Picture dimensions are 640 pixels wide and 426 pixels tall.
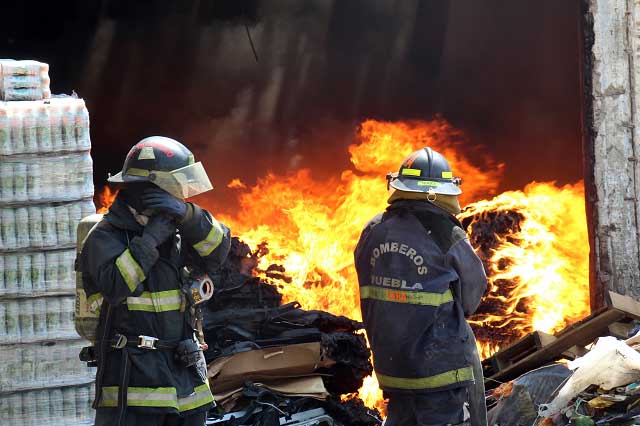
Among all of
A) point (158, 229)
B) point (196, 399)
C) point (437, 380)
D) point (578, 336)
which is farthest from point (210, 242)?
point (578, 336)

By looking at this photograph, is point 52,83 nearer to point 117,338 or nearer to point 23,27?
point 23,27

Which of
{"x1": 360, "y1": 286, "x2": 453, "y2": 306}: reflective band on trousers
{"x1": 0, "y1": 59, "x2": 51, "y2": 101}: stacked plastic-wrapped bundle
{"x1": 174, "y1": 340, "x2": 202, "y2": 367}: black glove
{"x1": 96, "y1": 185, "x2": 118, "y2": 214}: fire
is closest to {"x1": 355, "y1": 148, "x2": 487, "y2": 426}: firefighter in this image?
{"x1": 360, "y1": 286, "x2": 453, "y2": 306}: reflective band on trousers

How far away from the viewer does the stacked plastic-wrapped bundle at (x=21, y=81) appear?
6578 millimetres

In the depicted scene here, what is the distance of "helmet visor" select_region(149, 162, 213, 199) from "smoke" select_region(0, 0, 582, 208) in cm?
569

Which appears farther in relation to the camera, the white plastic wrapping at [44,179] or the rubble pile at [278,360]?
the rubble pile at [278,360]

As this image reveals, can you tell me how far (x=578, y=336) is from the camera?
706 centimetres

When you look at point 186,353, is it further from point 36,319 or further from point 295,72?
point 295,72

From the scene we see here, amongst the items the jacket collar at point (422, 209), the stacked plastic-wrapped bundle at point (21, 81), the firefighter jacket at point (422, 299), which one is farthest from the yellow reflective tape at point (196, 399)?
the stacked plastic-wrapped bundle at point (21, 81)

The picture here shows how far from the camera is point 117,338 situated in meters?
4.67

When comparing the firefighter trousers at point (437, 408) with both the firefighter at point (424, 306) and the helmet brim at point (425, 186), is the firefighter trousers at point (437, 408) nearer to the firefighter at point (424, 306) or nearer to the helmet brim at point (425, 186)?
the firefighter at point (424, 306)

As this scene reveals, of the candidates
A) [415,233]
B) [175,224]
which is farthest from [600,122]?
[175,224]

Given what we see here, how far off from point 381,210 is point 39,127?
14.3 feet

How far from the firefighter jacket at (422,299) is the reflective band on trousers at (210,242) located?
2.99 feet

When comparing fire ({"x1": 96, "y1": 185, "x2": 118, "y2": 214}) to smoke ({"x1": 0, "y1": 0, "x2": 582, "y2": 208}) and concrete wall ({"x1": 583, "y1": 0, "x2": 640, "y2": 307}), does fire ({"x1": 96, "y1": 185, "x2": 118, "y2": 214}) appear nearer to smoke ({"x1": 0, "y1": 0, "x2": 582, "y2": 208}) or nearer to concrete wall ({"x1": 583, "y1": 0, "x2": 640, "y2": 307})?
smoke ({"x1": 0, "y1": 0, "x2": 582, "y2": 208})
